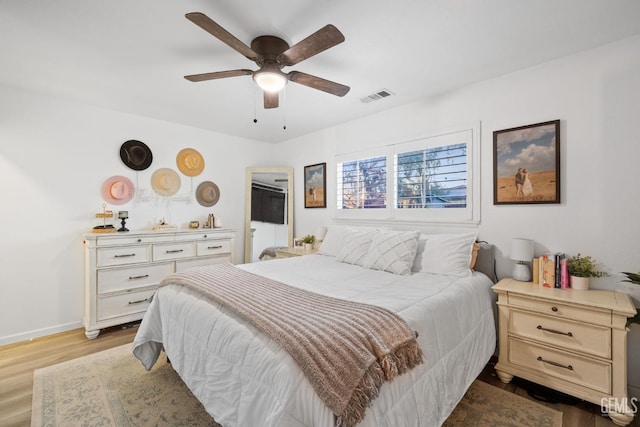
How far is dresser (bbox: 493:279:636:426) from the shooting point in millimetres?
1649

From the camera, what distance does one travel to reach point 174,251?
3422 millimetres

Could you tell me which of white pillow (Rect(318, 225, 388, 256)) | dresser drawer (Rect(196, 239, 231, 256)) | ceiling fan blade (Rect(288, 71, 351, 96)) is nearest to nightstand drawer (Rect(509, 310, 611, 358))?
white pillow (Rect(318, 225, 388, 256))

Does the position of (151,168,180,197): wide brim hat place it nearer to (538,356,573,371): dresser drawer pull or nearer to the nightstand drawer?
the nightstand drawer

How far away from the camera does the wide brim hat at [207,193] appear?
4090 mm

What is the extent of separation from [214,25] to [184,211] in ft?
9.81

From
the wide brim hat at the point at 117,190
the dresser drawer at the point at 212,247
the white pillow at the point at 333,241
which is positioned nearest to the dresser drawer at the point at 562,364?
the white pillow at the point at 333,241

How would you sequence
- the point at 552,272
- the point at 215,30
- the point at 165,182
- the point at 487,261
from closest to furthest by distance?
the point at 215,30, the point at 552,272, the point at 487,261, the point at 165,182

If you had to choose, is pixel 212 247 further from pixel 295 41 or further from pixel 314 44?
pixel 314 44

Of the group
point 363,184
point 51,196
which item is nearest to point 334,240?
point 363,184

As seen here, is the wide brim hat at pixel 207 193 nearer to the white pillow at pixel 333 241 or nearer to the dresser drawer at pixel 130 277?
the dresser drawer at pixel 130 277

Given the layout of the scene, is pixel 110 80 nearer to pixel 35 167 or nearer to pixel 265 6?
pixel 35 167

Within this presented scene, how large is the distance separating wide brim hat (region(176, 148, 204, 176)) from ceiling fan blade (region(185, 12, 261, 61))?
256 cm

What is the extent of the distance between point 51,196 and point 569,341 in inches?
190

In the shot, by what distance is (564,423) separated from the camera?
5.49ft
